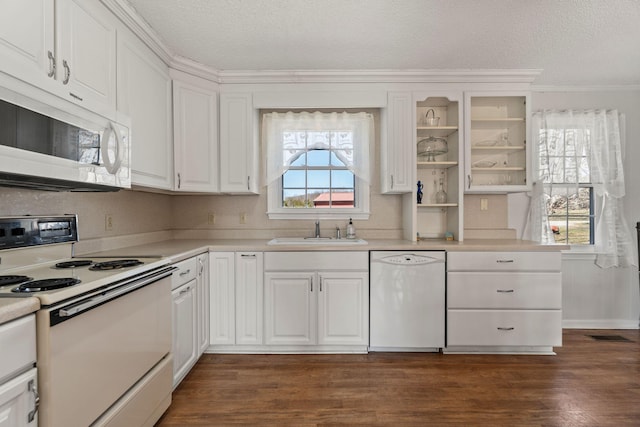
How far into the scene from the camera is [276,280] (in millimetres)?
2816

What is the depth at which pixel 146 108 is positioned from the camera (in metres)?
2.43

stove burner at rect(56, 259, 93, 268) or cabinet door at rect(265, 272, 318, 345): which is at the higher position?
stove burner at rect(56, 259, 93, 268)

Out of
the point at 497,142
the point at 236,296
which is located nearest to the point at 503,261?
the point at 497,142

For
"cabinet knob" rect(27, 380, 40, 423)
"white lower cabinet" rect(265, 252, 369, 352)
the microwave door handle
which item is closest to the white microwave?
the microwave door handle

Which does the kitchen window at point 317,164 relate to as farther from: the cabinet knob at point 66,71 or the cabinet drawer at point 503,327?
the cabinet knob at point 66,71

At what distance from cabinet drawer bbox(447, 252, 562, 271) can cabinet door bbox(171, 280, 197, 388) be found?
205 centimetres

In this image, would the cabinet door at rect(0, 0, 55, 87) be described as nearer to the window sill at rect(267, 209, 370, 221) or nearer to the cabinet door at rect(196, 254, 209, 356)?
the cabinet door at rect(196, 254, 209, 356)

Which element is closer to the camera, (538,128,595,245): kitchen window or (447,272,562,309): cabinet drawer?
(447,272,562,309): cabinet drawer

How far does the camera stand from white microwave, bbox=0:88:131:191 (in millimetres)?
1180

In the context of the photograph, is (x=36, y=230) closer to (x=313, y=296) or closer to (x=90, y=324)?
(x=90, y=324)

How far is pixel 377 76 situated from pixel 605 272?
3086 millimetres

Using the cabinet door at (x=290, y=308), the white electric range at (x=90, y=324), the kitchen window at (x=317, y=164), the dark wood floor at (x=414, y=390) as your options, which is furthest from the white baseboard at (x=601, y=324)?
the white electric range at (x=90, y=324)

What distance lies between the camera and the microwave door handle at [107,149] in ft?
5.44

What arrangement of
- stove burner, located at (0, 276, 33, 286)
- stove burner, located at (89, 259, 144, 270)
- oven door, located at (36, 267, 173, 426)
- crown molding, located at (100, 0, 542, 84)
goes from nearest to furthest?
oven door, located at (36, 267, 173, 426) < stove burner, located at (0, 276, 33, 286) < stove burner, located at (89, 259, 144, 270) < crown molding, located at (100, 0, 542, 84)
